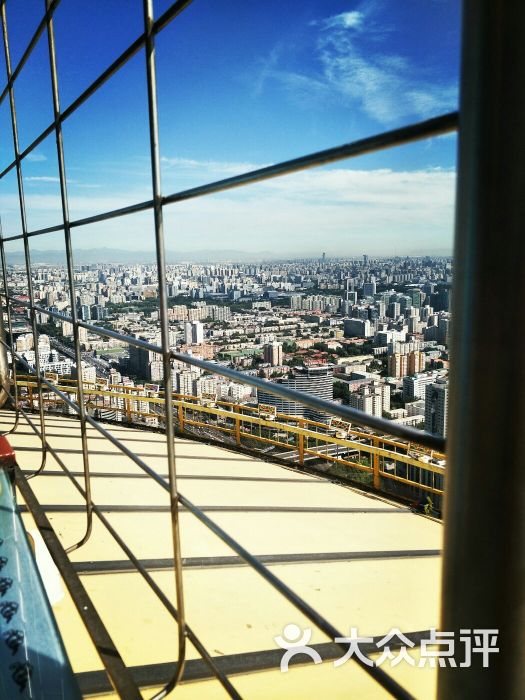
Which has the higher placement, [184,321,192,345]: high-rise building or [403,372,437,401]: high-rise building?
[184,321,192,345]: high-rise building

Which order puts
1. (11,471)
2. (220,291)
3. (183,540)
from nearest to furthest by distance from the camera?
1. (11,471)
2. (220,291)
3. (183,540)

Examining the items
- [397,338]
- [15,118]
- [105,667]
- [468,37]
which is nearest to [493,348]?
[468,37]

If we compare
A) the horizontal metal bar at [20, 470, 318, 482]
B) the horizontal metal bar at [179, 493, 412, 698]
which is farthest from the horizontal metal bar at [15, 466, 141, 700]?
the horizontal metal bar at [20, 470, 318, 482]

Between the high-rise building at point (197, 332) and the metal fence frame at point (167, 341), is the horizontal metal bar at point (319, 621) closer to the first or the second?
the metal fence frame at point (167, 341)

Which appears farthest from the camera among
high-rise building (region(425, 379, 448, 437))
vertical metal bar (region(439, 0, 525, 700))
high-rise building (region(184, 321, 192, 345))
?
high-rise building (region(184, 321, 192, 345))

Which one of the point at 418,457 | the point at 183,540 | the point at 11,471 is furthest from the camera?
the point at 418,457

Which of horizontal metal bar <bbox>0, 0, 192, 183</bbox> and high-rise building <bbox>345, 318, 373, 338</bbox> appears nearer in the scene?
horizontal metal bar <bbox>0, 0, 192, 183</bbox>

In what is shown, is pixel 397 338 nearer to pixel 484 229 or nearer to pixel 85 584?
pixel 484 229

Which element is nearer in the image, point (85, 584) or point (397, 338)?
point (397, 338)

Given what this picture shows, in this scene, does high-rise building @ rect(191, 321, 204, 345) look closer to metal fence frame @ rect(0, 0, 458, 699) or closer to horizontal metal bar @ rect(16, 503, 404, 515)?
metal fence frame @ rect(0, 0, 458, 699)
